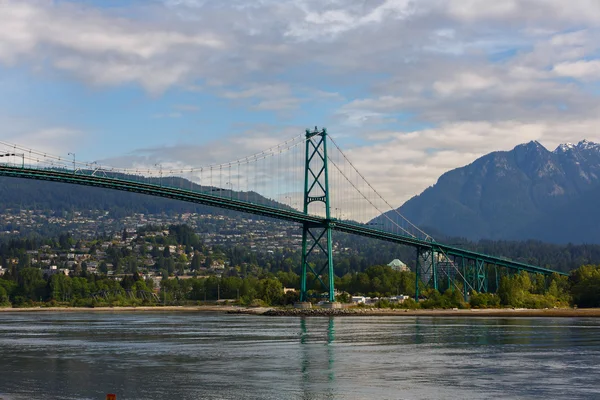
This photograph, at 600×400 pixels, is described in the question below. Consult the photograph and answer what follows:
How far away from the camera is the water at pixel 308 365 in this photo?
31531 millimetres

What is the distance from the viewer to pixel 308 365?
131 ft

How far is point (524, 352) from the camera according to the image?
150ft

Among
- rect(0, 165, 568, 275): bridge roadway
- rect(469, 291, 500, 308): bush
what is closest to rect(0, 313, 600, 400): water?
rect(0, 165, 568, 275): bridge roadway

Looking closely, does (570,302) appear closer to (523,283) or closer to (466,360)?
(523,283)

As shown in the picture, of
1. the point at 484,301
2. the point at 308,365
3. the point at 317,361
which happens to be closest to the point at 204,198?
the point at 484,301

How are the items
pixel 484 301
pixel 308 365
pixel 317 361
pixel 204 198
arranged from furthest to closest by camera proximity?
pixel 484 301 < pixel 204 198 < pixel 317 361 < pixel 308 365

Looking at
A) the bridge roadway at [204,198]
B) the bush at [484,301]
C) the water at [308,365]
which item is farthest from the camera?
the bush at [484,301]

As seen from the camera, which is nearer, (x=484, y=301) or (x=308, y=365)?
(x=308, y=365)

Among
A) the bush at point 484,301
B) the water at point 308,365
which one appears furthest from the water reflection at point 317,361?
the bush at point 484,301

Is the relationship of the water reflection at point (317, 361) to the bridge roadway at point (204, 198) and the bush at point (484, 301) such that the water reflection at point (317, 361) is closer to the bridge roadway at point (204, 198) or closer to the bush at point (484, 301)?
the bridge roadway at point (204, 198)

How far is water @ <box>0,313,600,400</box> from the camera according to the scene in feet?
103

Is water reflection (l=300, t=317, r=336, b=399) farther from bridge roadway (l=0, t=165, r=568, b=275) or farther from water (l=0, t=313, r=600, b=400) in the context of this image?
bridge roadway (l=0, t=165, r=568, b=275)

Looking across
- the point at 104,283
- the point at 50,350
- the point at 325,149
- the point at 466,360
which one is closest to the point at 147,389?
the point at 466,360

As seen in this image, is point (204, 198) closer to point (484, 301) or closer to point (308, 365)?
point (484, 301)
